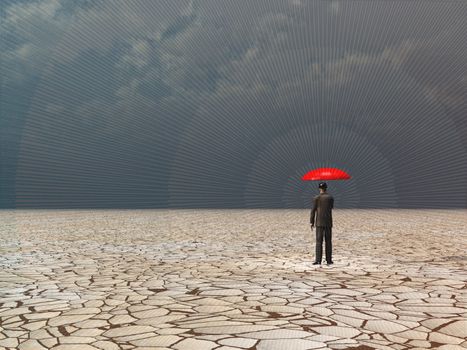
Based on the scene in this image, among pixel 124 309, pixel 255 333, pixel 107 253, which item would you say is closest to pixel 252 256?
pixel 107 253

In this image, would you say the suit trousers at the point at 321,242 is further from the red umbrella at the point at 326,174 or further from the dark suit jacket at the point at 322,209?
the red umbrella at the point at 326,174

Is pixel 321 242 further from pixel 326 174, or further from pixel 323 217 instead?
pixel 326 174

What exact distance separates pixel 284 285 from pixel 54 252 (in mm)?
6012

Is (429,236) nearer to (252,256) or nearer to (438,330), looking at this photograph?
(252,256)

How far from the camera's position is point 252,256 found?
1052cm

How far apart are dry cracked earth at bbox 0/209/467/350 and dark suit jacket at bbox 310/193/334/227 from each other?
746mm

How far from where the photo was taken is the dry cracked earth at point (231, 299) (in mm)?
4547

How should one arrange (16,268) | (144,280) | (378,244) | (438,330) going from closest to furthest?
(438,330)
(144,280)
(16,268)
(378,244)

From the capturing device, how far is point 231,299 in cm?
616

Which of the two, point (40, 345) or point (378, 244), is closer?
point (40, 345)

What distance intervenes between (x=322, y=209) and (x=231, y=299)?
3790 millimetres

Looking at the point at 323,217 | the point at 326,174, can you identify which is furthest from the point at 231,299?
the point at 326,174

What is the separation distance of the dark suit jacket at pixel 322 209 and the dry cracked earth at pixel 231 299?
75 centimetres

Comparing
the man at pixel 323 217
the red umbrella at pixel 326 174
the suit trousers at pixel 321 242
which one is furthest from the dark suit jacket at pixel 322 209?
the red umbrella at pixel 326 174
